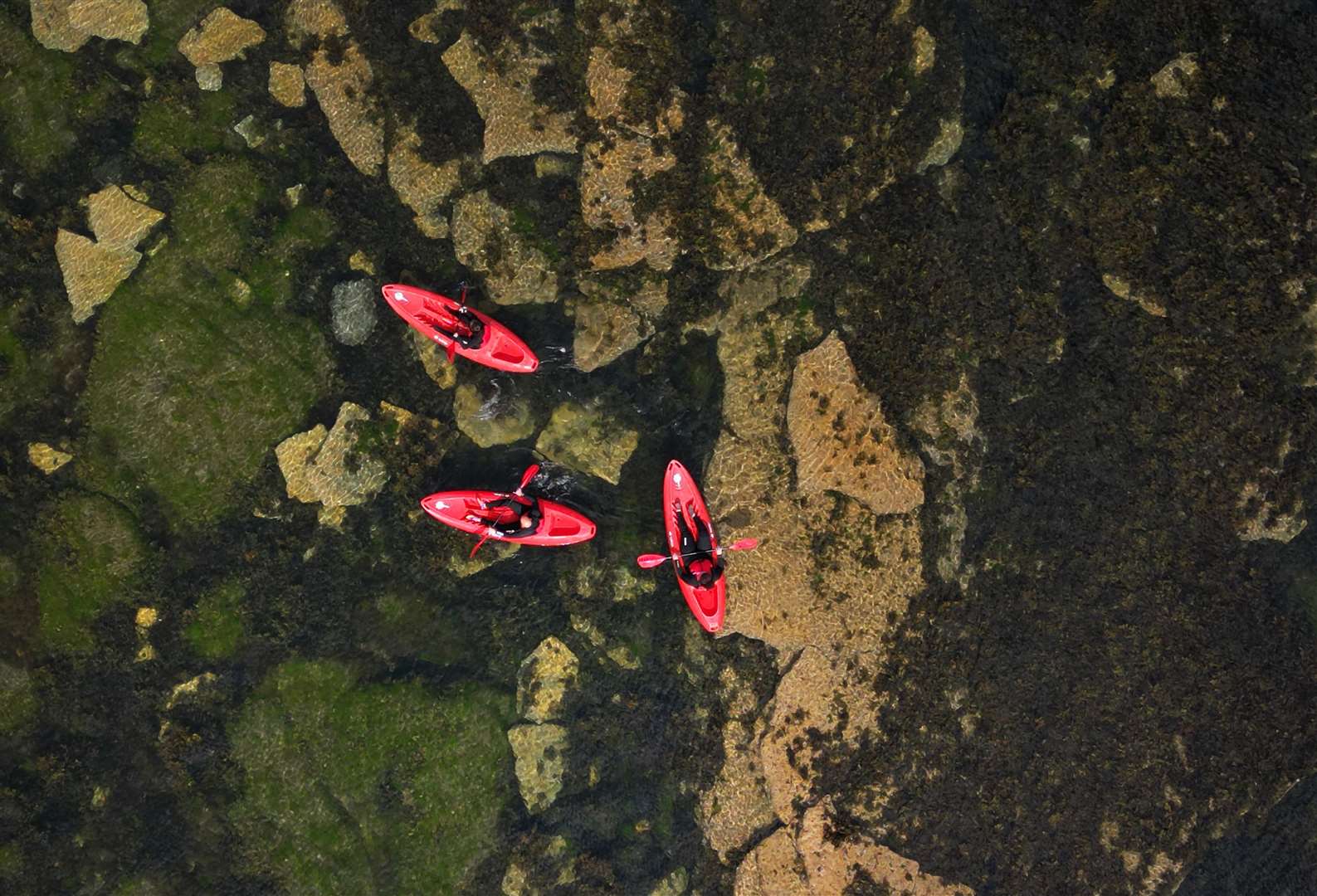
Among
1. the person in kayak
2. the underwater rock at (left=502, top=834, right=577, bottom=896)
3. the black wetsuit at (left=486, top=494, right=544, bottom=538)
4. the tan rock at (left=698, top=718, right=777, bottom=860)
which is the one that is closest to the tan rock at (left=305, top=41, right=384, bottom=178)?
the black wetsuit at (left=486, top=494, right=544, bottom=538)

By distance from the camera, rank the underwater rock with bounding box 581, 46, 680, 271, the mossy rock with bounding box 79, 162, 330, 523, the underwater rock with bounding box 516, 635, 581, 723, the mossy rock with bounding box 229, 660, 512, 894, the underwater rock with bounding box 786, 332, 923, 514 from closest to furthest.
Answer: the underwater rock with bounding box 581, 46, 680, 271 < the underwater rock with bounding box 786, 332, 923, 514 < the mossy rock with bounding box 79, 162, 330, 523 < the mossy rock with bounding box 229, 660, 512, 894 < the underwater rock with bounding box 516, 635, 581, 723

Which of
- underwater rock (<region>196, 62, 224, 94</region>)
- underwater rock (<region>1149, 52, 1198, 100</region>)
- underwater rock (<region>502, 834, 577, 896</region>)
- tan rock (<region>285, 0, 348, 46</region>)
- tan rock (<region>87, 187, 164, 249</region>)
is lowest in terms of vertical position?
underwater rock (<region>502, 834, 577, 896</region>)

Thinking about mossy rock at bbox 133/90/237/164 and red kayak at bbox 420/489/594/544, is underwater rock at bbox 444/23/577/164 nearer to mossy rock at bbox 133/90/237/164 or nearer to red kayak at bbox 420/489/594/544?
mossy rock at bbox 133/90/237/164

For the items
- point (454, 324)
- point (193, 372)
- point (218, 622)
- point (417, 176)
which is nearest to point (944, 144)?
point (454, 324)

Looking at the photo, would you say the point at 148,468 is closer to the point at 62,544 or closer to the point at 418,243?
the point at 62,544

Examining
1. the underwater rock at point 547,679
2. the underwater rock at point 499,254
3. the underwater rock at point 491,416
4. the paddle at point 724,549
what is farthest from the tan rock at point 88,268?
the paddle at point 724,549

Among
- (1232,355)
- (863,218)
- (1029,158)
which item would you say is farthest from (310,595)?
(1232,355)
